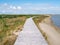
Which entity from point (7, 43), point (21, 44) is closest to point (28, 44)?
point (21, 44)

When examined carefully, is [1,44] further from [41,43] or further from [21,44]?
[41,43]

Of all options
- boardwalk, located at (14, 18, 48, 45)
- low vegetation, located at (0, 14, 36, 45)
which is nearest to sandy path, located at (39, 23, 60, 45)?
boardwalk, located at (14, 18, 48, 45)

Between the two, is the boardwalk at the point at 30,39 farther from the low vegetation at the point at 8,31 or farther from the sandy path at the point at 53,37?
the sandy path at the point at 53,37

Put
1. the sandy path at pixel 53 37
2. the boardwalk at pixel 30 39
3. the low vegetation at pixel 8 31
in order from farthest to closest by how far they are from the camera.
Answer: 1. the sandy path at pixel 53 37
2. the low vegetation at pixel 8 31
3. the boardwalk at pixel 30 39

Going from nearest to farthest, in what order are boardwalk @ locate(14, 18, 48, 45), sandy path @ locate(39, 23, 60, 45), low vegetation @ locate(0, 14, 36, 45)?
boardwalk @ locate(14, 18, 48, 45), low vegetation @ locate(0, 14, 36, 45), sandy path @ locate(39, 23, 60, 45)

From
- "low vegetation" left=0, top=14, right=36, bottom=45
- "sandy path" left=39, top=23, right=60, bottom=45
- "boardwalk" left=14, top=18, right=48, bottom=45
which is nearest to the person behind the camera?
"boardwalk" left=14, top=18, right=48, bottom=45

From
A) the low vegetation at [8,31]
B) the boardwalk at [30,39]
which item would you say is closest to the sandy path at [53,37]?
the boardwalk at [30,39]

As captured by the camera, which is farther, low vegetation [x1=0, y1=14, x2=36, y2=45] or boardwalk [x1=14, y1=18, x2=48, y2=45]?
low vegetation [x1=0, y1=14, x2=36, y2=45]

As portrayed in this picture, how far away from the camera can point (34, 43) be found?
10070 millimetres

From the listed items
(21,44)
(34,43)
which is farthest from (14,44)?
(34,43)

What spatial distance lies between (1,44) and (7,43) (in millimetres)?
325

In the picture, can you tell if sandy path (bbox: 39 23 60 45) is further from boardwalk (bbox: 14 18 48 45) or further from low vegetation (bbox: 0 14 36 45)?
low vegetation (bbox: 0 14 36 45)

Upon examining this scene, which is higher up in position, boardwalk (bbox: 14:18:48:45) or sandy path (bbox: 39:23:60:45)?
boardwalk (bbox: 14:18:48:45)

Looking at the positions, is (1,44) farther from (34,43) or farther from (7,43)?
(34,43)
